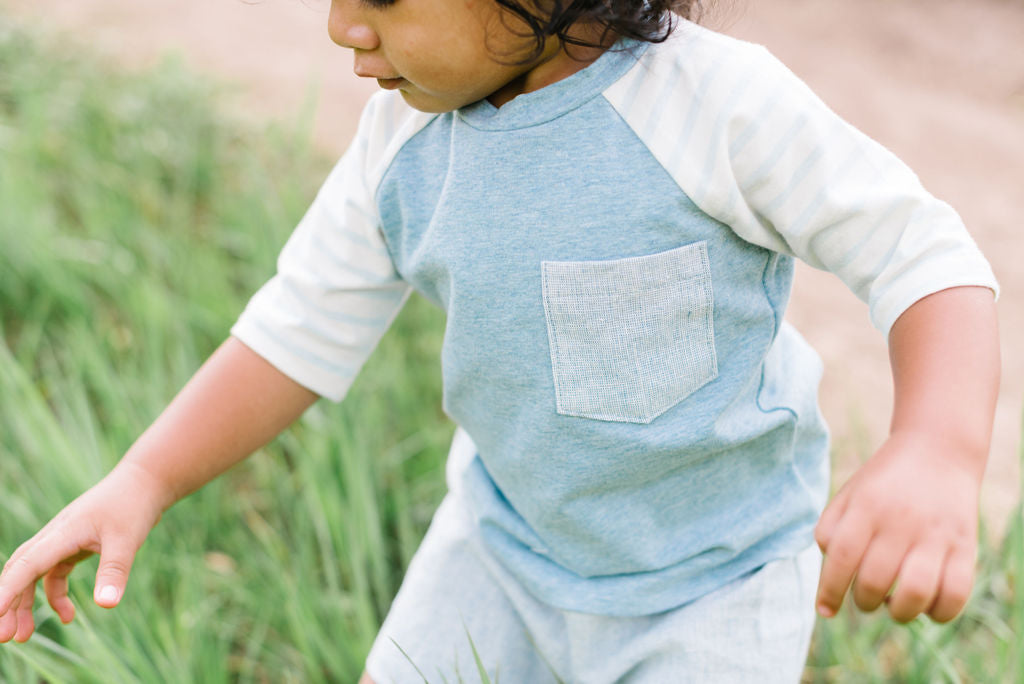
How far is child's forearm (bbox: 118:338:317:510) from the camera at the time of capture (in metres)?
1.14

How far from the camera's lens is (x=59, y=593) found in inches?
42.4

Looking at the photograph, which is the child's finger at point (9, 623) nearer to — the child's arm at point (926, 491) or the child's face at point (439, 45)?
the child's face at point (439, 45)

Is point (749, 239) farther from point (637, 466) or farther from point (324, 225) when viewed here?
point (324, 225)

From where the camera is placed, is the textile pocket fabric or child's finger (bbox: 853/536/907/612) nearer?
child's finger (bbox: 853/536/907/612)

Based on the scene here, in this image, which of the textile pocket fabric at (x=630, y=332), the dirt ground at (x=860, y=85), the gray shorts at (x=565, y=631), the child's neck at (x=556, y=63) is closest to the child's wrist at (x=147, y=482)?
the gray shorts at (x=565, y=631)

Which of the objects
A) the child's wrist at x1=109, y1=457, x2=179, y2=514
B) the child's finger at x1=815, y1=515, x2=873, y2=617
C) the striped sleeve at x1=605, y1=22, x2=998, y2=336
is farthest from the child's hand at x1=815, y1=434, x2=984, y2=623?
the child's wrist at x1=109, y1=457, x2=179, y2=514

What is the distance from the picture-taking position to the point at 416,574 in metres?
1.28

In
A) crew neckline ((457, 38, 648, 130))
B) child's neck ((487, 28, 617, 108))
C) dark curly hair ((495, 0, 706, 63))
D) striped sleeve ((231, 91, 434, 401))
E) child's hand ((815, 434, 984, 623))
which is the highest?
dark curly hair ((495, 0, 706, 63))

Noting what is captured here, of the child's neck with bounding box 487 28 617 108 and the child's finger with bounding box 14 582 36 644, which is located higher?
the child's neck with bounding box 487 28 617 108

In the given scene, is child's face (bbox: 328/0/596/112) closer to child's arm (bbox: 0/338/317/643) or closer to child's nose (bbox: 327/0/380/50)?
child's nose (bbox: 327/0/380/50)

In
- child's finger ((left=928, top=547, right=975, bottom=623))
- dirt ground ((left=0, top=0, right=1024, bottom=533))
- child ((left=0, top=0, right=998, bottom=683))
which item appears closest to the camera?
child's finger ((left=928, top=547, right=975, bottom=623))

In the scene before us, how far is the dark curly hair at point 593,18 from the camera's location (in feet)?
2.89

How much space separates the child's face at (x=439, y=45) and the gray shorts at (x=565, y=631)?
0.57m

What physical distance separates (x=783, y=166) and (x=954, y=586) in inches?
15.7
